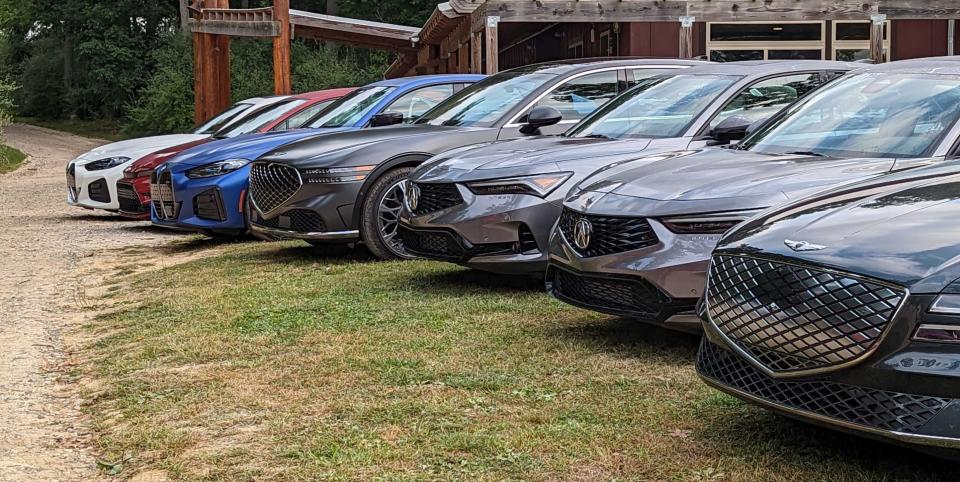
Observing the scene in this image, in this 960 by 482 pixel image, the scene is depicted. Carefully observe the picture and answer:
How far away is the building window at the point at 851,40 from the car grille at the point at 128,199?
46.7 feet

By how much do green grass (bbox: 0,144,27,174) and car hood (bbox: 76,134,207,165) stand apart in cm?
1545

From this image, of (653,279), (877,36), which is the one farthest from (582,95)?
(877,36)

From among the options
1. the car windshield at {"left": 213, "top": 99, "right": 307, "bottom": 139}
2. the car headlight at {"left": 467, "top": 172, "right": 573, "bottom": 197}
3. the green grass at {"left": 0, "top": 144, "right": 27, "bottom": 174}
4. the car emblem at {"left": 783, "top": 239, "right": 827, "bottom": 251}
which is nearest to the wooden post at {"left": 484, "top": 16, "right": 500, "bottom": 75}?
the car windshield at {"left": 213, "top": 99, "right": 307, "bottom": 139}

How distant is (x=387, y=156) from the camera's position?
970 cm

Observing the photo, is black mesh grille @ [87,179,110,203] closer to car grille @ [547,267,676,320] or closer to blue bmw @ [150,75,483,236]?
blue bmw @ [150,75,483,236]

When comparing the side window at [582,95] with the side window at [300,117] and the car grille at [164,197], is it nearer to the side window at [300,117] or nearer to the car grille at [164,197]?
the car grille at [164,197]

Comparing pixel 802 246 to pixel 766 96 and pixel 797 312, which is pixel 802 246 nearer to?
pixel 797 312

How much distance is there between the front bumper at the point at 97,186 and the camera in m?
14.9

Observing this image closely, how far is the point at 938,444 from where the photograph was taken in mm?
3684

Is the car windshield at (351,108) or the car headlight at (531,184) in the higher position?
the car windshield at (351,108)

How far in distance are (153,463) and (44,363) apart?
257cm

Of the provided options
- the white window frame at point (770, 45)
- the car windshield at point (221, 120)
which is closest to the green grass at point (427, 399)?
the car windshield at point (221, 120)

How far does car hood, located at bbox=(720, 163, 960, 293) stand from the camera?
3789 millimetres

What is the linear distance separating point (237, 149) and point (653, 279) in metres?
6.78
